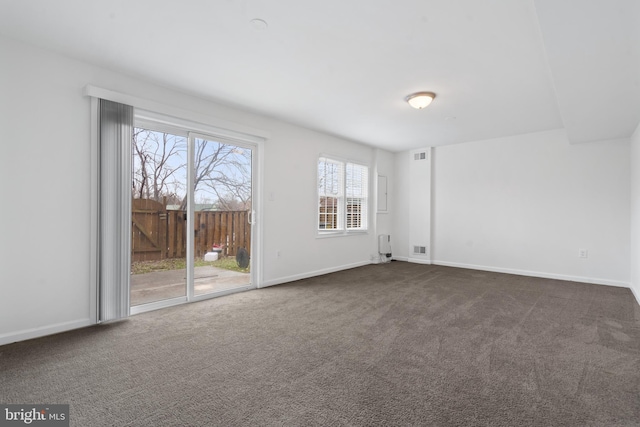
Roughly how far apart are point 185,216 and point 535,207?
565 cm

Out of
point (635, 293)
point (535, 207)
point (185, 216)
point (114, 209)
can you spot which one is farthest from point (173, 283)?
point (635, 293)

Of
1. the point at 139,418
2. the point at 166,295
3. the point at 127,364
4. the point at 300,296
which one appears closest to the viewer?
the point at 139,418

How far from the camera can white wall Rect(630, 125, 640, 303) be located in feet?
13.2

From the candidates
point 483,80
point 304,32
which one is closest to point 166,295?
point 304,32

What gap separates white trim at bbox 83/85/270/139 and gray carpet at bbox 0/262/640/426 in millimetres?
2210

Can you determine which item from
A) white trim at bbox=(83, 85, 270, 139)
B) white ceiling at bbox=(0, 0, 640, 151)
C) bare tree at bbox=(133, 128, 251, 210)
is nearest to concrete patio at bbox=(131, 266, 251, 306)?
bare tree at bbox=(133, 128, 251, 210)

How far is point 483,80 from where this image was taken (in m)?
3.29

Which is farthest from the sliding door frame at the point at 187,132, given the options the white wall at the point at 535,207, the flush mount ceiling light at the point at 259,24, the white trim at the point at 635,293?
the white trim at the point at 635,293

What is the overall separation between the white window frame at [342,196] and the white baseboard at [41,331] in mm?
3421

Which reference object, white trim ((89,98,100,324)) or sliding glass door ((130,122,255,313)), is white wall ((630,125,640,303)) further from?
white trim ((89,98,100,324))

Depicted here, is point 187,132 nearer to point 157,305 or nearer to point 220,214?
point 220,214

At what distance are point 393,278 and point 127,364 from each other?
392 cm

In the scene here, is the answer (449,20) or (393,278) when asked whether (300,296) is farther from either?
(449,20)

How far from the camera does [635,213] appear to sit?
4.27m
